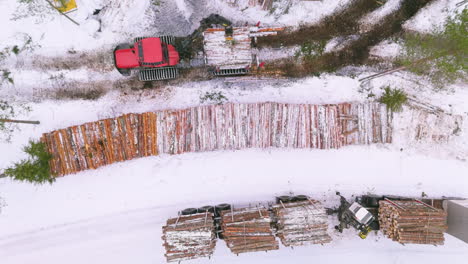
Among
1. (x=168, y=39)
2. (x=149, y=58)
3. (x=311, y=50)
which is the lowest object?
(x=149, y=58)

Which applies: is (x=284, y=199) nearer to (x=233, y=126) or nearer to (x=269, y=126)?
(x=269, y=126)

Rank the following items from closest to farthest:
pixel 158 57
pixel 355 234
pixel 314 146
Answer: pixel 158 57, pixel 314 146, pixel 355 234

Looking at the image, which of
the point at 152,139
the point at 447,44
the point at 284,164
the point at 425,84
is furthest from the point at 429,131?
the point at 152,139

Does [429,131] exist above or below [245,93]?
below

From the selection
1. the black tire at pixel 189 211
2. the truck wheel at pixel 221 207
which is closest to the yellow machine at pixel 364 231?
the truck wheel at pixel 221 207

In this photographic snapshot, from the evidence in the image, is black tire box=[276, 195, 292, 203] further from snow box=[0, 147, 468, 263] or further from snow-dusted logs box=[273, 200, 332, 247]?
snow-dusted logs box=[273, 200, 332, 247]

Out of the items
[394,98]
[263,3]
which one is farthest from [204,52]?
[394,98]

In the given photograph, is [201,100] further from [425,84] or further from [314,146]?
[425,84]
